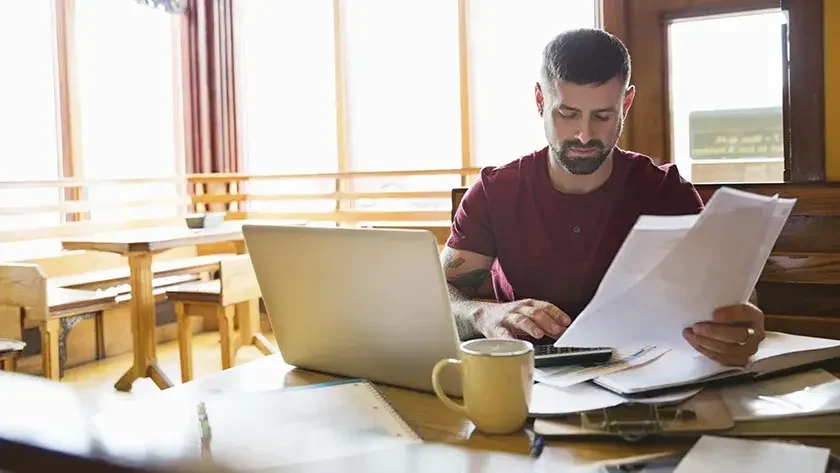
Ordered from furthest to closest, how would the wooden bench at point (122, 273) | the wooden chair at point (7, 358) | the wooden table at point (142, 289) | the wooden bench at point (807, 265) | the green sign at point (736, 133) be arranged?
the wooden bench at point (122, 273)
the wooden table at point (142, 289)
the green sign at point (736, 133)
the wooden chair at point (7, 358)
the wooden bench at point (807, 265)

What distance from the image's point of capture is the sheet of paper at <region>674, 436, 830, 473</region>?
0.65 m

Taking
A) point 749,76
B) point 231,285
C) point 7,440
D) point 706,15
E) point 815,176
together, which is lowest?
point 231,285

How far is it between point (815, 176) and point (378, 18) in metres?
3.34

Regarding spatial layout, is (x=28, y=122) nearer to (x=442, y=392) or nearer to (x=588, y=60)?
(x=588, y=60)

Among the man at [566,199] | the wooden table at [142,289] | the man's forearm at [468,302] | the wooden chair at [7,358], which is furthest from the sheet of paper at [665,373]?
the wooden table at [142,289]

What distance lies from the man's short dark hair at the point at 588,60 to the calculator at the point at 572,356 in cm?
52

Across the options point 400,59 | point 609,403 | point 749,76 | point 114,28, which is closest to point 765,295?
point 609,403

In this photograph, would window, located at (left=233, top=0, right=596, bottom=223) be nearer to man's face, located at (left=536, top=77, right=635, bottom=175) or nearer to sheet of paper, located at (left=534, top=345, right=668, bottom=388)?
man's face, located at (left=536, top=77, right=635, bottom=175)

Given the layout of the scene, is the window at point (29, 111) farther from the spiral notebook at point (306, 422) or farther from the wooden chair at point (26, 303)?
the spiral notebook at point (306, 422)

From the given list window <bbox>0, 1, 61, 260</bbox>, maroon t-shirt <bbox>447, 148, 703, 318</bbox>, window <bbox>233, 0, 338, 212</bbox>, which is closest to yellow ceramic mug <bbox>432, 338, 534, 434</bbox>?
maroon t-shirt <bbox>447, 148, 703, 318</bbox>

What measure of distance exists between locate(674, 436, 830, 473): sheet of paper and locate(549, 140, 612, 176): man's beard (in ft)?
2.41

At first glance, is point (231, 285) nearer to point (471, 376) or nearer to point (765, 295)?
point (765, 295)

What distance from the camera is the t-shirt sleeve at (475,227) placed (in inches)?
59.5

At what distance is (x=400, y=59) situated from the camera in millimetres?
4895
